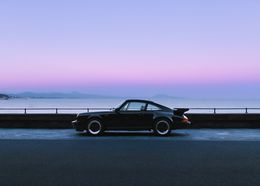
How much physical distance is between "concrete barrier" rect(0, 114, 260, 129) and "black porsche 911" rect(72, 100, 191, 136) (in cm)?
456

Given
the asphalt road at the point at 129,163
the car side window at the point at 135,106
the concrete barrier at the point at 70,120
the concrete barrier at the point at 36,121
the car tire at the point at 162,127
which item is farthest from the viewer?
the concrete barrier at the point at 36,121

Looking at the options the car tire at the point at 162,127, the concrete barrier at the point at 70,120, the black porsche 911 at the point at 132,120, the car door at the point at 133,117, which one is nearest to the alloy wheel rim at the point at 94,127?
the black porsche 911 at the point at 132,120

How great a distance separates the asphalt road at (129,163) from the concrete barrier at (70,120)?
24.3ft

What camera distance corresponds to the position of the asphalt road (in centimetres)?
700

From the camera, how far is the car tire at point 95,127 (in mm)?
16188

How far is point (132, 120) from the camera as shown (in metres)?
16.2

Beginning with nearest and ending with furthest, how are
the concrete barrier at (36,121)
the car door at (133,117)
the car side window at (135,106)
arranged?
the car door at (133,117) → the car side window at (135,106) → the concrete barrier at (36,121)

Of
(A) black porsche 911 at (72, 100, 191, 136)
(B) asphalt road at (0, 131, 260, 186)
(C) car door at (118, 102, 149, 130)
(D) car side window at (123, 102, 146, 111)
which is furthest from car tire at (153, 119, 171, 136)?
(B) asphalt road at (0, 131, 260, 186)

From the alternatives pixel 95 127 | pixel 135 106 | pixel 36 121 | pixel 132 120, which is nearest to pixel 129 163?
pixel 132 120

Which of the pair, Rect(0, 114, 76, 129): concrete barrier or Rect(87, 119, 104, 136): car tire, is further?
Rect(0, 114, 76, 129): concrete barrier

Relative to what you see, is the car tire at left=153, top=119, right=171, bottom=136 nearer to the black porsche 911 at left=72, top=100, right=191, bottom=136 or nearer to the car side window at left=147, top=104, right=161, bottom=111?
the black porsche 911 at left=72, top=100, right=191, bottom=136

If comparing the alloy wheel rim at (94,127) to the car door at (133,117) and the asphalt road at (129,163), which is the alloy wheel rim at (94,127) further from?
the asphalt road at (129,163)

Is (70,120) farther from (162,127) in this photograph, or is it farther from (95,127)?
(162,127)

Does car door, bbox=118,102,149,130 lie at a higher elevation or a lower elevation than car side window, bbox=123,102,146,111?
lower
